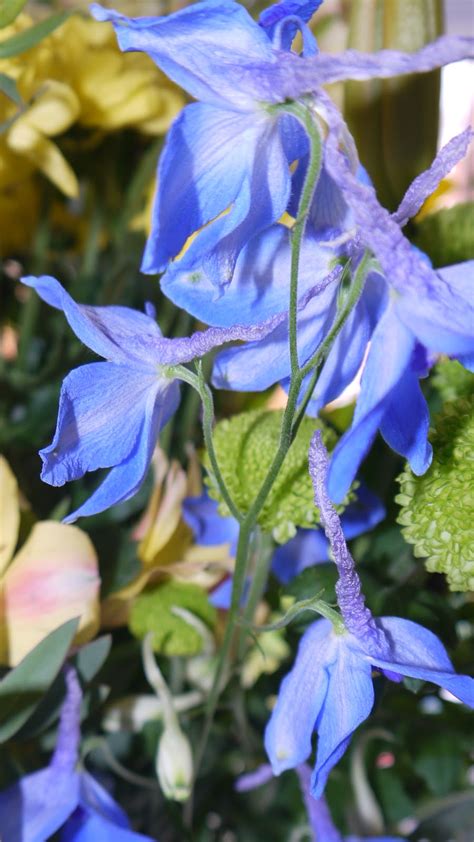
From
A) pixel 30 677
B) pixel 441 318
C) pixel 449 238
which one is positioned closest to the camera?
pixel 441 318

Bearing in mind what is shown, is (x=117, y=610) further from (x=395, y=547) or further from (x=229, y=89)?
(x=229, y=89)

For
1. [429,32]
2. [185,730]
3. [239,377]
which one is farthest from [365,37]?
[185,730]

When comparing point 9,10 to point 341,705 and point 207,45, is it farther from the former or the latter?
point 341,705

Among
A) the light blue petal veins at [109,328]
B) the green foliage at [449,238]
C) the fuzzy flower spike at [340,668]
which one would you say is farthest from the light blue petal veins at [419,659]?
the green foliage at [449,238]

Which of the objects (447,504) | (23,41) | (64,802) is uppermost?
(23,41)

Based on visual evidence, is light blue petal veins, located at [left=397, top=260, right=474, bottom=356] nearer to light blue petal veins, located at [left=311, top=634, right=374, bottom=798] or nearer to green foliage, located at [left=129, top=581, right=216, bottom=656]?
light blue petal veins, located at [left=311, top=634, right=374, bottom=798]

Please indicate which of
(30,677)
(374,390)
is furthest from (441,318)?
(30,677)

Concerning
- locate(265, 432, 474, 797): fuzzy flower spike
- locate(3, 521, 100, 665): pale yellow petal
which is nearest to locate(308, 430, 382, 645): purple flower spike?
locate(265, 432, 474, 797): fuzzy flower spike
